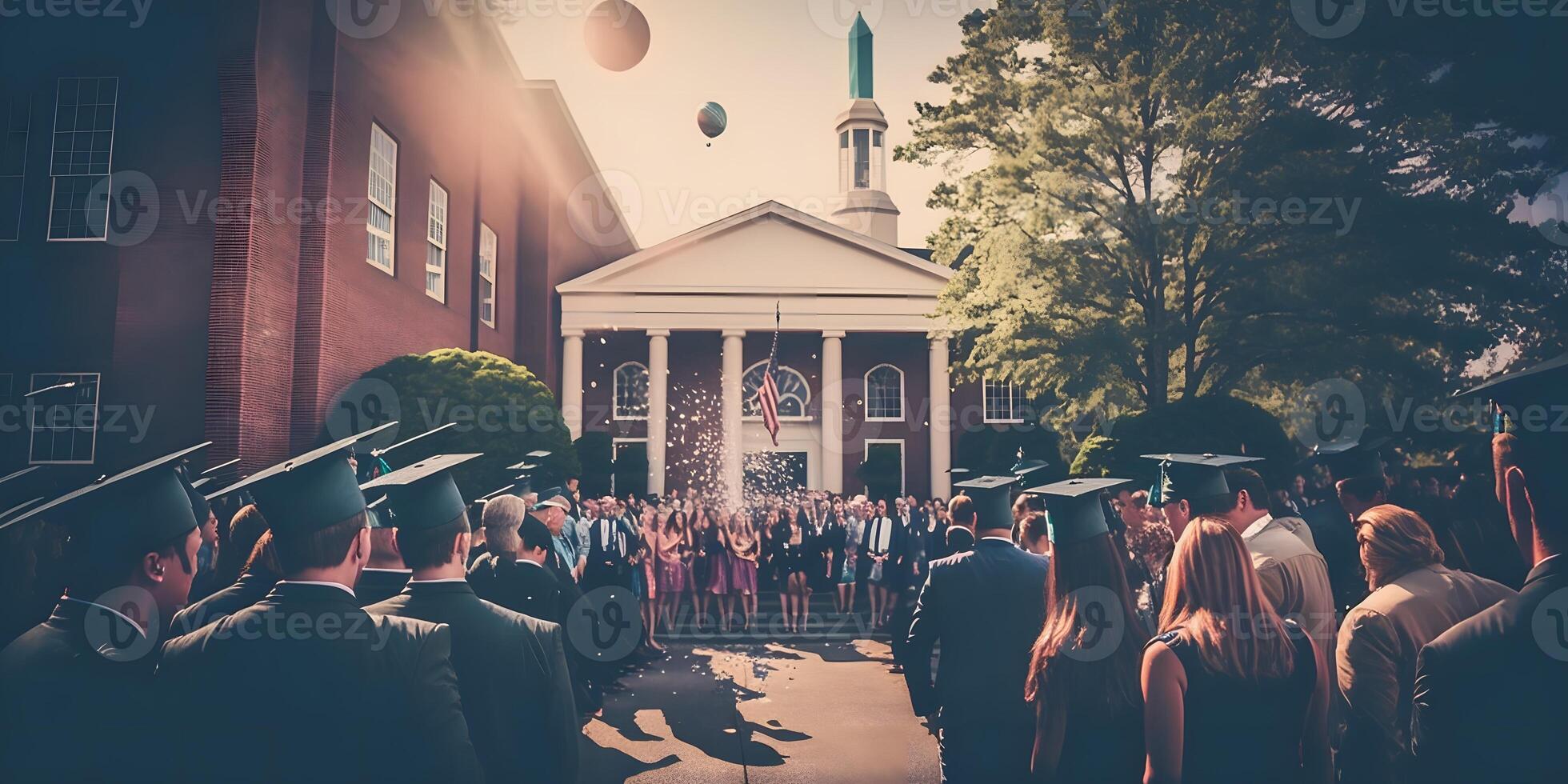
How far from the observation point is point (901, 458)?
31.5 metres

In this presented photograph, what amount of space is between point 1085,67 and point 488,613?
1587 centimetres

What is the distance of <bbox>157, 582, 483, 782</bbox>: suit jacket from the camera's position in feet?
7.93

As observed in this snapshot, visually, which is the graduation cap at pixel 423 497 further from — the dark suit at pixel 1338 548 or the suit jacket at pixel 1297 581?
the dark suit at pixel 1338 548

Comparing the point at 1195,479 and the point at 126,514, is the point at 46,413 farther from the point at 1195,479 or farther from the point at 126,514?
the point at 1195,479

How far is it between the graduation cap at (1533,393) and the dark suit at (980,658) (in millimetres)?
2015

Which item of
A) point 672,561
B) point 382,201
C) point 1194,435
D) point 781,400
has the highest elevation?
point 382,201

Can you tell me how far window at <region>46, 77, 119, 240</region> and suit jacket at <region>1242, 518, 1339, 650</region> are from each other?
1439 cm

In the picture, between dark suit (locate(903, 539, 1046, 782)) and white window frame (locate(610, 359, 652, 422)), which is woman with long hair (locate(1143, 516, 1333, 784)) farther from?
white window frame (locate(610, 359, 652, 422))

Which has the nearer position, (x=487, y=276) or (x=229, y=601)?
(x=229, y=601)

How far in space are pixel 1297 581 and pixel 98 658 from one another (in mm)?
4752

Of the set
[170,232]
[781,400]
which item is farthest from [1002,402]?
[170,232]

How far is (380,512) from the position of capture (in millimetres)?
3949

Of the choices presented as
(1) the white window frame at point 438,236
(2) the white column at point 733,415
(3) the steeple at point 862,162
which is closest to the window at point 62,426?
(1) the white window frame at point 438,236

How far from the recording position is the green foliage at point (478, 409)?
45.2ft
